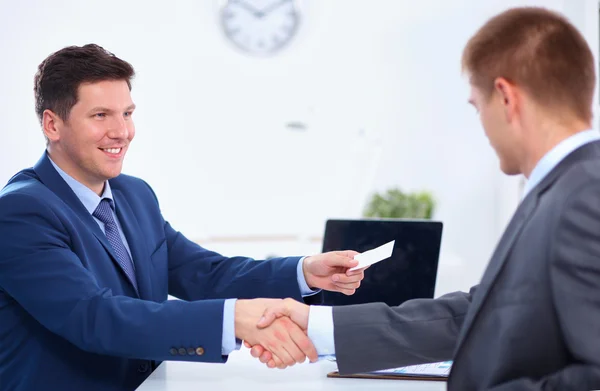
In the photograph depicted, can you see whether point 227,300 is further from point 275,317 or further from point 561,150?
point 561,150

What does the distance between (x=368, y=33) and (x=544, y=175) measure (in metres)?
4.55

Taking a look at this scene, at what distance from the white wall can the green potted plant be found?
0.77 metres

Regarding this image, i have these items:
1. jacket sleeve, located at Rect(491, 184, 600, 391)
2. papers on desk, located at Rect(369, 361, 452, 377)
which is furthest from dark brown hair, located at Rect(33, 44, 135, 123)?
jacket sleeve, located at Rect(491, 184, 600, 391)

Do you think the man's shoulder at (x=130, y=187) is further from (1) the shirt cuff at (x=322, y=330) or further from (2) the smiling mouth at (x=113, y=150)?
(1) the shirt cuff at (x=322, y=330)

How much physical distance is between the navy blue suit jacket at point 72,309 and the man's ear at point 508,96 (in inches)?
32.5

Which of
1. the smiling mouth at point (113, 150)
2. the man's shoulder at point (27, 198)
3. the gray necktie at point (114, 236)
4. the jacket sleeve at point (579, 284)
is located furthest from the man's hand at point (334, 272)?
the jacket sleeve at point (579, 284)

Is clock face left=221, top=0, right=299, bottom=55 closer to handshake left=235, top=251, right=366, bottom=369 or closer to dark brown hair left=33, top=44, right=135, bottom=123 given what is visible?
dark brown hair left=33, top=44, right=135, bottom=123

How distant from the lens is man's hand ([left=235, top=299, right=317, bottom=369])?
1.82 m

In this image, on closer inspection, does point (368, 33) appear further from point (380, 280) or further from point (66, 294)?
point (66, 294)

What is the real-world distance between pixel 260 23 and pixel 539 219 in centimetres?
463

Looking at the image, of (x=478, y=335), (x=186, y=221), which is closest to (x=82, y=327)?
(x=478, y=335)

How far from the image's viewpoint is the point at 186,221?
226 inches

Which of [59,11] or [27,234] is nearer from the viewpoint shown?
[27,234]

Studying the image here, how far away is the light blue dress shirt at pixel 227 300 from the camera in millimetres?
1807
